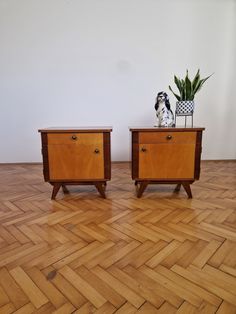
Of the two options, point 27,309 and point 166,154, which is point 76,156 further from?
point 27,309

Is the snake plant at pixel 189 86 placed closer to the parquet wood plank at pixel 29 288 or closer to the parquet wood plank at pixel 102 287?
the parquet wood plank at pixel 102 287

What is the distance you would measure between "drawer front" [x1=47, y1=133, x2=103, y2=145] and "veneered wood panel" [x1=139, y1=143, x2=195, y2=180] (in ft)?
1.08

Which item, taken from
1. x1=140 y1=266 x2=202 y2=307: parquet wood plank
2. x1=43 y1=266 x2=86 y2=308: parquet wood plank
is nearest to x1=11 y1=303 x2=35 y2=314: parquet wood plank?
x1=43 y1=266 x2=86 y2=308: parquet wood plank

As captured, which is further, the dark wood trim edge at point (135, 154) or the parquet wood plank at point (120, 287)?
the dark wood trim edge at point (135, 154)

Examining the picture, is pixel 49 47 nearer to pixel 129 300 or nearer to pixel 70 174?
pixel 70 174

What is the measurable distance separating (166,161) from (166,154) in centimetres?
5

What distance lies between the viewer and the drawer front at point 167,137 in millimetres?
1546

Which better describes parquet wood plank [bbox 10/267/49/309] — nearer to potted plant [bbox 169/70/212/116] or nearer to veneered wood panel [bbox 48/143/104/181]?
veneered wood panel [bbox 48/143/104/181]

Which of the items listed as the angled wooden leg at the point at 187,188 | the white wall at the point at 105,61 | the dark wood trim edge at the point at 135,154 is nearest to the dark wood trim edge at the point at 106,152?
the dark wood trim edge at the point at 135,154

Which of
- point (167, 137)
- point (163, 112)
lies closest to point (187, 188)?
point (167, 137)

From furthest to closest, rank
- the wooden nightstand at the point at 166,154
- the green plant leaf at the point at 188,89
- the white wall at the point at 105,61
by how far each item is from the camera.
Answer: the white wall at the point at 105,61
the green plant leaf at the point at 188,89
the wooden nightstand at the point at 166,154

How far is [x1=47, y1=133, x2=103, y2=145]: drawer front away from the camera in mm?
1561

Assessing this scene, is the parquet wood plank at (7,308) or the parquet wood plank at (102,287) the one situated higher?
the parquet wood plank at (7,308)

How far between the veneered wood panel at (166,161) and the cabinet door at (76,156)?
32 centimetres
